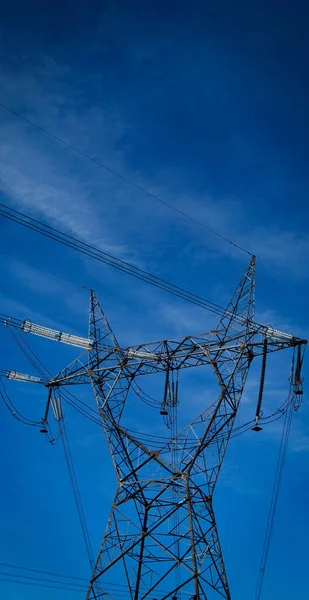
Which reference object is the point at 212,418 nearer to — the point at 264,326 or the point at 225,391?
the point at 225,391

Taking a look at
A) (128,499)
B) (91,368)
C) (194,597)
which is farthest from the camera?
(91,368)

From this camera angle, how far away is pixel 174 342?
34.7 meters

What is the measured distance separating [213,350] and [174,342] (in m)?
2.39

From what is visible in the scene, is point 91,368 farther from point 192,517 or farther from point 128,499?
point 192,517

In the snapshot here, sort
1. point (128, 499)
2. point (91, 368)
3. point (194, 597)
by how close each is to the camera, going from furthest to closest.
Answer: point (91, 368), point (128, 499), point (194, 597)

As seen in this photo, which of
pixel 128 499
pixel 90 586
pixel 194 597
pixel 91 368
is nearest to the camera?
pixel 194 597

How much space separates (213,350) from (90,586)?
1393 centimetres

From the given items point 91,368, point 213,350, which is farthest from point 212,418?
point 91,368

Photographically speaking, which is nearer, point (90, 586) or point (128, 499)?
point (90, 586)

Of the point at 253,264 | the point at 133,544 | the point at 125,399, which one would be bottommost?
the point at 133,544

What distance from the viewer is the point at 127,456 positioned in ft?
111

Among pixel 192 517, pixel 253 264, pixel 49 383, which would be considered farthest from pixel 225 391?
pixel 49 383

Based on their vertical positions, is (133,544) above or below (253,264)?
below

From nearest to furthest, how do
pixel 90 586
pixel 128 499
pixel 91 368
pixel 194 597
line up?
pixel 194 597 → pixel 90 586 → pixel 128 499 → pixel 91 368
